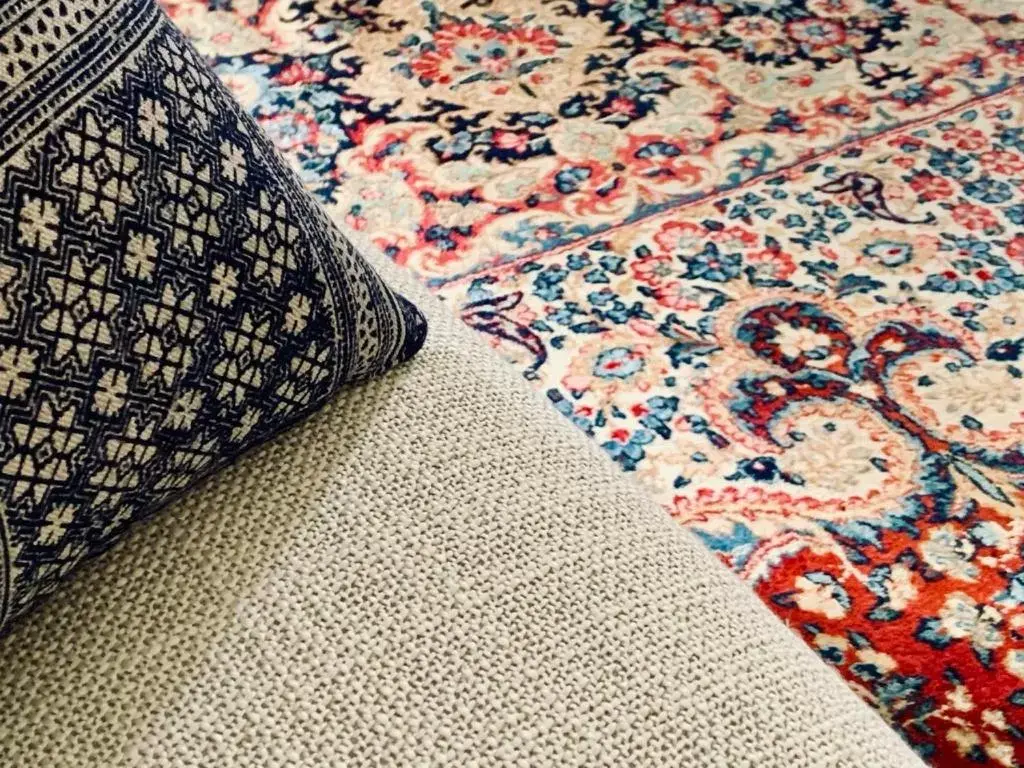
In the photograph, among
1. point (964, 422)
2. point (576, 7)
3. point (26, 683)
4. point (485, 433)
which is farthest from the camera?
point (576, 7)

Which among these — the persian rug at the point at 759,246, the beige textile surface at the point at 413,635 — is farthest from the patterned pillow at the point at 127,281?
the persian rug at the point at 759,246

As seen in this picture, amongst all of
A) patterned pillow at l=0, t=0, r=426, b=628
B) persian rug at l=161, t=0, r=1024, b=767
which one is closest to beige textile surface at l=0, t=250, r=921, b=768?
patterned pillow at l=0, t=0, r=426, b=628

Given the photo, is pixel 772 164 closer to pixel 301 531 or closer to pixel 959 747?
pixel 959 747

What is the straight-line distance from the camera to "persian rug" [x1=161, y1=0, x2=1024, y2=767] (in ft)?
3.80

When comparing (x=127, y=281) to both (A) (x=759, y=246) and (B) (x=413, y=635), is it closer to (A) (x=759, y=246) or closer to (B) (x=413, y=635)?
(B) (x=413, y=635)

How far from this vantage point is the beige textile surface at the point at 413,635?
564 millimetres

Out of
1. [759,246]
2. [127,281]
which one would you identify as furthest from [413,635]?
[759,246]

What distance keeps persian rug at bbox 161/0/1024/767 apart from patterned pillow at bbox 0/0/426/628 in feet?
2.27

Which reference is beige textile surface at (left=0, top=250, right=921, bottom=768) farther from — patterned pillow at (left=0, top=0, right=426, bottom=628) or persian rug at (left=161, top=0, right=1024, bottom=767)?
persian rug at (left=161, top=0, right=1024, bottom=767)

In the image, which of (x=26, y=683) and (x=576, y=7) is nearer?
(x=26, y=683)

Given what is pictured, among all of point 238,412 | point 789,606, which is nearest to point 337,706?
point 238,412

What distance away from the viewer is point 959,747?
1.04 metres

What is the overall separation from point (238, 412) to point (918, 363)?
3.28 ft

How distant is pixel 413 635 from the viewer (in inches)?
23.8
